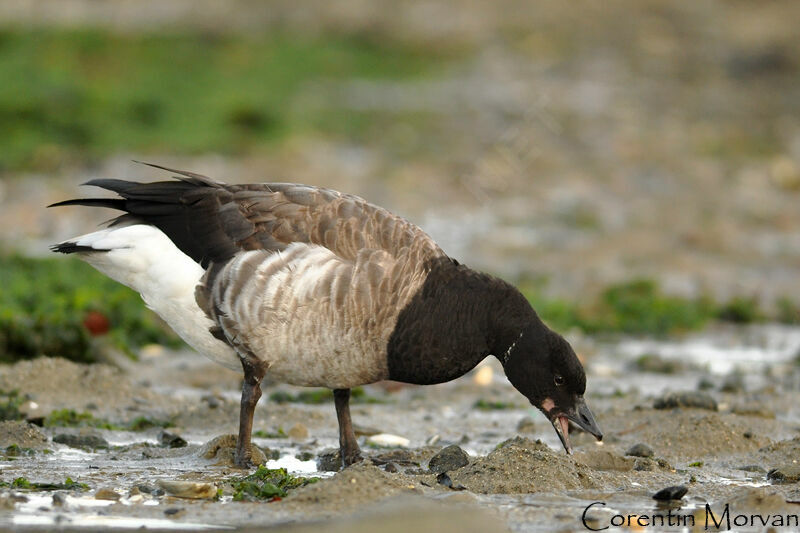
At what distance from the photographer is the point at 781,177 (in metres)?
19.4

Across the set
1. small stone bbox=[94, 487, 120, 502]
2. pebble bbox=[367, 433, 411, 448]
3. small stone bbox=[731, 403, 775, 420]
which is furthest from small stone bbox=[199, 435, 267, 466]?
small stone bbox=[731, 403, 775, 420]

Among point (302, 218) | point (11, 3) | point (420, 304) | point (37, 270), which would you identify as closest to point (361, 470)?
point (420, 304)

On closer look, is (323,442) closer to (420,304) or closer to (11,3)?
(420,304)

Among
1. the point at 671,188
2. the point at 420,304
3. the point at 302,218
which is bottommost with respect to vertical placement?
the point at 420,304

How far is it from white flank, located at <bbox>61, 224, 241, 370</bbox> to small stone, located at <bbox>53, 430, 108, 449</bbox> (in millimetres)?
863

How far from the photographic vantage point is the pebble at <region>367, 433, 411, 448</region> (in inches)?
328

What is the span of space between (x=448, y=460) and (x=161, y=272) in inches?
83.0

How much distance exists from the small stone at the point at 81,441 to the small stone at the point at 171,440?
0.37 meters

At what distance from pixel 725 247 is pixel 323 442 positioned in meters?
8.97

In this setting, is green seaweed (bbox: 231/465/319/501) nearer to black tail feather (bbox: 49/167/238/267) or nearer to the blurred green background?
black tail feather (bbox: 49/167/238/267)

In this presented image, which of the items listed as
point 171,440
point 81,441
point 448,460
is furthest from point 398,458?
point 81,441

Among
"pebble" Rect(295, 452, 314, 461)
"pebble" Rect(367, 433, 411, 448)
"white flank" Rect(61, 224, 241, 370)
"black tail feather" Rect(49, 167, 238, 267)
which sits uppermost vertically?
"black tail feather" Rect(49, 167, 238, 267)

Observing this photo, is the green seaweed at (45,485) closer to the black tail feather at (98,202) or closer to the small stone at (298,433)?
the black tail feather at (98,202)

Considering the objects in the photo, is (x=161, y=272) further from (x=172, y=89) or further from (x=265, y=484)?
(x=172, y=89)
